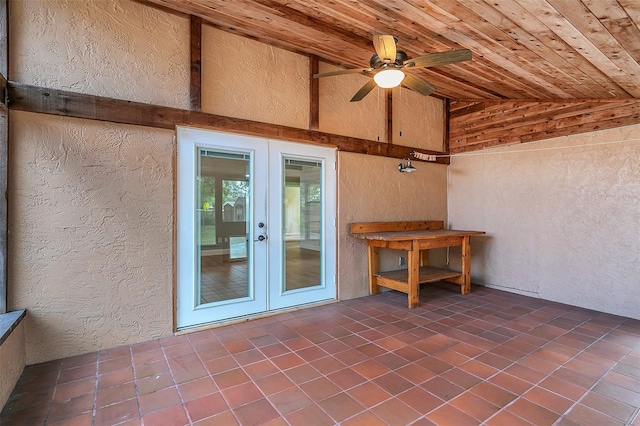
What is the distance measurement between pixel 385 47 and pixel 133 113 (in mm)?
2409

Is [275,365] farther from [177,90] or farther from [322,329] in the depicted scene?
[177,90]

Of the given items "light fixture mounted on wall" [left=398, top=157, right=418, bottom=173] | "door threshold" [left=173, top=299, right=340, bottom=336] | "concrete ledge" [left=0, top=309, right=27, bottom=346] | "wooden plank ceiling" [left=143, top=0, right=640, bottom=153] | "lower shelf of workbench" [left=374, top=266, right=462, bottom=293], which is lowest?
"door threshold" [left=173, top=299, right=340, bottom=336]

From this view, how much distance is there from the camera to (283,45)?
391cm

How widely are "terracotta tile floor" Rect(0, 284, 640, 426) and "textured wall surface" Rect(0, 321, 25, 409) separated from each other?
0.08 m

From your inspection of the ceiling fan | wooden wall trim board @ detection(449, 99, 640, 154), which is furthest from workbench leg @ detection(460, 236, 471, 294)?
the ceiling fan

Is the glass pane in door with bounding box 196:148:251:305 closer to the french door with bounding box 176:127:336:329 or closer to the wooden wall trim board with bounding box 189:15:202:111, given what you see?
the french door with bounding box 176:127:336:329

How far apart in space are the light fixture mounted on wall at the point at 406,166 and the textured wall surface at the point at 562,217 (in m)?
1.25

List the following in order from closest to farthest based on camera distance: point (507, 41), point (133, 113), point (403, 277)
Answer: point (507, 41) < point (133, 113) < point (403, 277)

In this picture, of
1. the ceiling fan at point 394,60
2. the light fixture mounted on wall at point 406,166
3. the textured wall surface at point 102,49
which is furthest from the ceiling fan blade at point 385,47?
the light fixture mounted on wall at point 406,166

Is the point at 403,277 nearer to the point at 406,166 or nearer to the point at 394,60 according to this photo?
the point at 406,166

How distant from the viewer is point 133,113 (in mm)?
3055

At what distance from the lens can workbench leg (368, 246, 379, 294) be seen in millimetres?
4676

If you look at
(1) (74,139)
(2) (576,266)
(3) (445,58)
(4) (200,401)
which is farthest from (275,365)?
(2) (576,266)

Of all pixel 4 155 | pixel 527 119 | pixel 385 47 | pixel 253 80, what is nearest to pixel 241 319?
pixel 4 155
